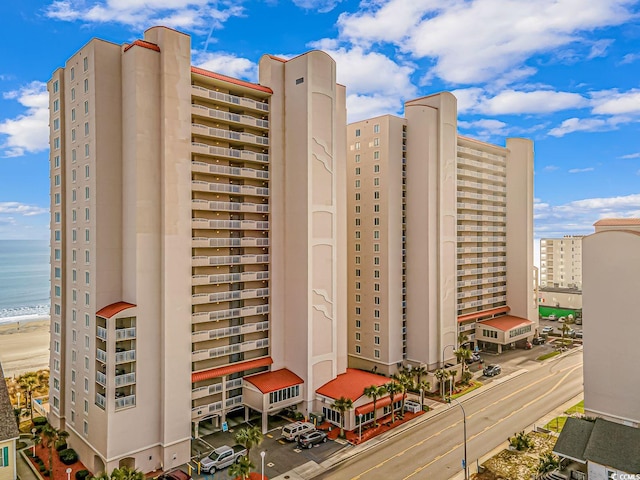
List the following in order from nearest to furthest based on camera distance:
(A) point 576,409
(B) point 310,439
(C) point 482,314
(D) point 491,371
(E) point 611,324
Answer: (B) point 310,439
(E) point 611,324
(A) point 576,409
(D) point 491,371
(C) point 482,314

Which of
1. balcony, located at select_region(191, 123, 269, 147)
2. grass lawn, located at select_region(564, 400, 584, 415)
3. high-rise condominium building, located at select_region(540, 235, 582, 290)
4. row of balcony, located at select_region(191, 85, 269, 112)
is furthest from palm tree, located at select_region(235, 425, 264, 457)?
high-rise condominium building, located at select_region(540, 235, 582, 290)

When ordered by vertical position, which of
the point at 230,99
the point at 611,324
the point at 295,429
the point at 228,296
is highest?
the point at 230,99

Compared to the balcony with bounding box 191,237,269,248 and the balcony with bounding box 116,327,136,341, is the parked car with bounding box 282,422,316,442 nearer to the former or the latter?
the balcony with bounding box 116,327,136,341

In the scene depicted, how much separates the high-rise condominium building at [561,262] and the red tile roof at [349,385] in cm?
11501

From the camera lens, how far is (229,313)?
48.2 metres

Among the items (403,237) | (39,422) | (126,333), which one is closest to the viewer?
(126,333)

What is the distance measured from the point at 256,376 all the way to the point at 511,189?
65149 millimetres

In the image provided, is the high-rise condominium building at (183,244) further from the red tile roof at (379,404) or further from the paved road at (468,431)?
the paved road at (468,431)

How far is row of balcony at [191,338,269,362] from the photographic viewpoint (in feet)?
150

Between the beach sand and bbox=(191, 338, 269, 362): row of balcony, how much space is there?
53472mm

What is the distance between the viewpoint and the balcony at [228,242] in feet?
150

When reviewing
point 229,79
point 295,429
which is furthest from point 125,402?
point 229,79

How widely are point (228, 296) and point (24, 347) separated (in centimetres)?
8082

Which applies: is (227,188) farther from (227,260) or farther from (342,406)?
(342,406)
